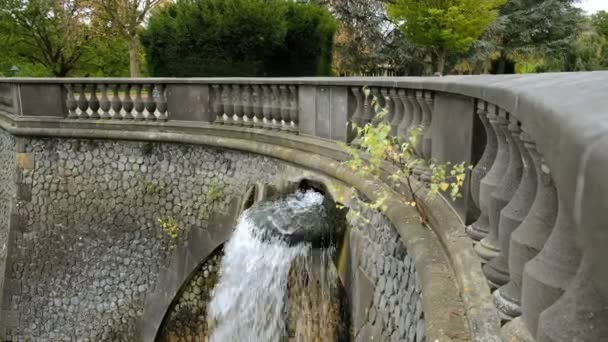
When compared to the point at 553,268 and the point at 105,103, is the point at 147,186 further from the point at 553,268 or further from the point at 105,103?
the point at 553,268

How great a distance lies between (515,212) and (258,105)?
5.21 m

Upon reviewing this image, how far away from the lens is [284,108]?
6.34m

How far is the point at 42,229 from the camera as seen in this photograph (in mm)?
8727

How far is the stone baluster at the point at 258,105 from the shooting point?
6.75 meters

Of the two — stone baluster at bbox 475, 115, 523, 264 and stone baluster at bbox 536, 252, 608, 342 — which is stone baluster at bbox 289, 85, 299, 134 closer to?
stone baluster at bbox 475, 115, 523, 264

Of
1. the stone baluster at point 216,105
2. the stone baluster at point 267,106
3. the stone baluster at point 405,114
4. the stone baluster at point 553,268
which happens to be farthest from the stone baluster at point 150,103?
the stone baluster at point 553,268

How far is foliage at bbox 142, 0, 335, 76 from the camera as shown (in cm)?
965

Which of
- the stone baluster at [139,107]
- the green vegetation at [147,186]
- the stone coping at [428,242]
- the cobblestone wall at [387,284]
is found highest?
the stone baluster at [139,107]

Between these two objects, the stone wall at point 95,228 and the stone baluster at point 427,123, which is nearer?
the stone baluster at point 427,123

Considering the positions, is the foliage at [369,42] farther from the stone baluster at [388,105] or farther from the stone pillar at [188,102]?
the stone baluster at [388,105]

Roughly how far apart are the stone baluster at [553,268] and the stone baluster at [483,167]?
3.48 ft

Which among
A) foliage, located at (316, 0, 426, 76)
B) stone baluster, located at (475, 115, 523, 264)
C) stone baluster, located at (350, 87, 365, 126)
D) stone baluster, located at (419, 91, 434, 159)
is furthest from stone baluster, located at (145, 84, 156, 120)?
foliage, located at (316, 0, 426, 76)

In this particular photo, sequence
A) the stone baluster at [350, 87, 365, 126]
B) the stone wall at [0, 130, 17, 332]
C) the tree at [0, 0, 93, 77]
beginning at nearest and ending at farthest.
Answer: the stone baluster at [350, 87, 365, 126] → the stone wall at [0, 130, 17, 332] → the tree at [0, 0, 93, 77]

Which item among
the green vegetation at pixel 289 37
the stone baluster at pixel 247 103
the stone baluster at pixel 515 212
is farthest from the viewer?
the green vegetation at pixel 289 37
